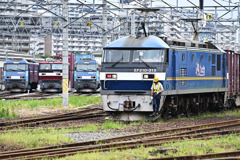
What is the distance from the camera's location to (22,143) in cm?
1266

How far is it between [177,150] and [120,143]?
1593 millimetres

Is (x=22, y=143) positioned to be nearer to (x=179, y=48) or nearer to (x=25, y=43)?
(x=179, y=48)

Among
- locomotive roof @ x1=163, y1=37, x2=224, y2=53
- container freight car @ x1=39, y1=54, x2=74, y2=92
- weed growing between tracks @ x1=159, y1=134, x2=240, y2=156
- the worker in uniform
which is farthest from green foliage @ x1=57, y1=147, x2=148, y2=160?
container freight car @ x1=39, y1=54, x2=74, y2=92

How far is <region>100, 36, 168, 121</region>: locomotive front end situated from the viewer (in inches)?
696

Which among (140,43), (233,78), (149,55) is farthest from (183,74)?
(233,78)

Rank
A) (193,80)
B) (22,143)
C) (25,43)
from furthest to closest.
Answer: (25,43), (193,80), (22,143)

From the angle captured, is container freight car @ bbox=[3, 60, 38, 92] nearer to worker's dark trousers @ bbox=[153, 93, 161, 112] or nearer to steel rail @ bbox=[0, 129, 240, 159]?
worker's dark trousers @ bbox=[153, 93, 161, 112]

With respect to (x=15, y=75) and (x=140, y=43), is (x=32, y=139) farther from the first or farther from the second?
(x=15, y=75)

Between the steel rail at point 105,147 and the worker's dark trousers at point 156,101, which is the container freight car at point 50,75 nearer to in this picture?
the worker's dark trousers at point 156,101

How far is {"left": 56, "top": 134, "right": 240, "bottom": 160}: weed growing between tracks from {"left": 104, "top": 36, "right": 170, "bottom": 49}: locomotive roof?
5862mm

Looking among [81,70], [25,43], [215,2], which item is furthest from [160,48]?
[25,43]

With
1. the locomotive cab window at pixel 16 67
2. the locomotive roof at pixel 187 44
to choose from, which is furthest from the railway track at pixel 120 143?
the locomotive cab window at pixel 16 67

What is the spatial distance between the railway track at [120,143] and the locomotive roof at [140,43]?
11.6 ft

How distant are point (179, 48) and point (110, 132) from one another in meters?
5.43
